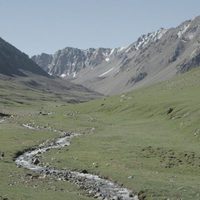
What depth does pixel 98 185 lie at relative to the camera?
4928 cm

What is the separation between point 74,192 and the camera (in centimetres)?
4497

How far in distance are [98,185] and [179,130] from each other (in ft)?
147

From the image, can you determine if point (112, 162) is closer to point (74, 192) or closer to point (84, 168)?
point (84, 168)

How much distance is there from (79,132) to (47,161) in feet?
146

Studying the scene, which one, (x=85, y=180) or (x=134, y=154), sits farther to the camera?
(x=134, y=154)

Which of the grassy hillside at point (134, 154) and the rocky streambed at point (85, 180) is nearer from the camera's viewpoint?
the rocky streambed at point (85, 180)

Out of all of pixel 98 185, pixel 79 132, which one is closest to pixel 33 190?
pixel 98 185

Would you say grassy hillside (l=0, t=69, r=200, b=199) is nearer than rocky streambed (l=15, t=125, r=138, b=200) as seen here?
No

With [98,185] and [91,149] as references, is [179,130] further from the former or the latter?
[98,185]

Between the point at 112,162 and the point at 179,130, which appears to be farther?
the point at 179,130

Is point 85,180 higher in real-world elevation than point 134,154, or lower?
lower

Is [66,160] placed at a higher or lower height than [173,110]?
lower

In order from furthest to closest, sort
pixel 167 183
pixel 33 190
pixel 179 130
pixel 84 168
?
pixel 179 130, pixel 84 168, pixel 167 183, pixel 33 190

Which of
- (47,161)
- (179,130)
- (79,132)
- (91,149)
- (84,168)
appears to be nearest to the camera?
(84,168)
